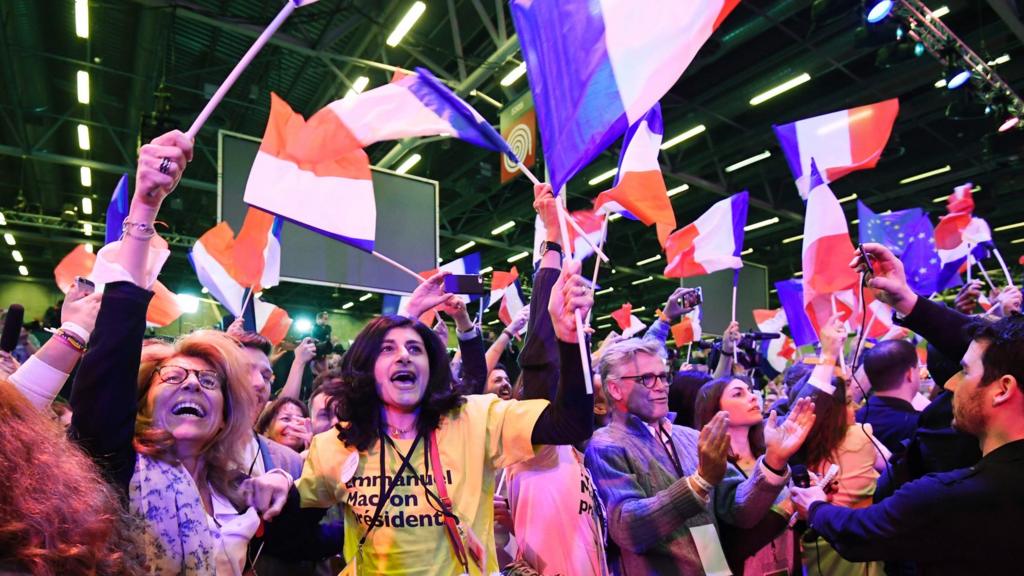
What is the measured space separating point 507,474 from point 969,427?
1.42m

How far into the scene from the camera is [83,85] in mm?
9164

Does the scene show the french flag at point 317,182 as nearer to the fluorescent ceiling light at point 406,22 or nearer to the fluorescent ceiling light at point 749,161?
the fluorescent ceiling light at point 406,22

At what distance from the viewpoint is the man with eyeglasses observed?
218cm

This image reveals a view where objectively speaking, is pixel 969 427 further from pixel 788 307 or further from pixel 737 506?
pixel 788 307

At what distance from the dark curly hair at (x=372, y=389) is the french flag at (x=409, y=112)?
3.19ft

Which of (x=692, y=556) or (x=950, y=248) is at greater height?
(x=950, y=248)

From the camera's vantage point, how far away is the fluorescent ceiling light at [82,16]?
7180 millimetres

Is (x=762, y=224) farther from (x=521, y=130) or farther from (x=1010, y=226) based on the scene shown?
(x=521, y=130)

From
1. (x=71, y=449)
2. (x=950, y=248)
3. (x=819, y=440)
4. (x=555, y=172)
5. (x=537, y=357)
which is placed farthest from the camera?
(x=950, y=248)

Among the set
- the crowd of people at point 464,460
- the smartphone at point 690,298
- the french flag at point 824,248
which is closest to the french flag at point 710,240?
the smartphone at point 690,298

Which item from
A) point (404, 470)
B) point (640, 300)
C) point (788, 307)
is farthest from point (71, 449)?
point (640, 300)

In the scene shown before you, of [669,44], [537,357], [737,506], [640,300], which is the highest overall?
[640,300]

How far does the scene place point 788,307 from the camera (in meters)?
6.12

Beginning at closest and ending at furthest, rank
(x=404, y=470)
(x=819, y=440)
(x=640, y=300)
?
1. (x=404, y=470)
2. (x=819, y=440)
3. (x=640, y=300)
